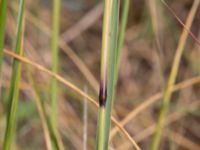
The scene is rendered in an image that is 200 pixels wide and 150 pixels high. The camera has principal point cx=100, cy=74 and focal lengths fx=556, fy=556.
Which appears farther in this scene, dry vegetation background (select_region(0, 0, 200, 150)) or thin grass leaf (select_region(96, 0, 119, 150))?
dry vegetation background (select_region(0, 0, 200, 150))

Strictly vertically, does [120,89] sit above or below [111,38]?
below

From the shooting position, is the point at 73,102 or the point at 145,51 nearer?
the point at 73,102

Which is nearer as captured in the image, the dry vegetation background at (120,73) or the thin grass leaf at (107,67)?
the thin grass leaf at (107,67)

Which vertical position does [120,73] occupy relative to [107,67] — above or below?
below

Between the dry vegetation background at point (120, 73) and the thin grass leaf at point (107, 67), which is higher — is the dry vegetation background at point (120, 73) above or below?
below

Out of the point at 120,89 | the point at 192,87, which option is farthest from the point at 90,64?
the point at 192,87

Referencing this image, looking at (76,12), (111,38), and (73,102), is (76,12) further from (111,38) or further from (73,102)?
(111,38)

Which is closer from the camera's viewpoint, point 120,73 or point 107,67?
point 107,67

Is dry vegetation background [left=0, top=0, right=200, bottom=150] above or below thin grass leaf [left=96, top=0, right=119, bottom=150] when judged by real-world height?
below
